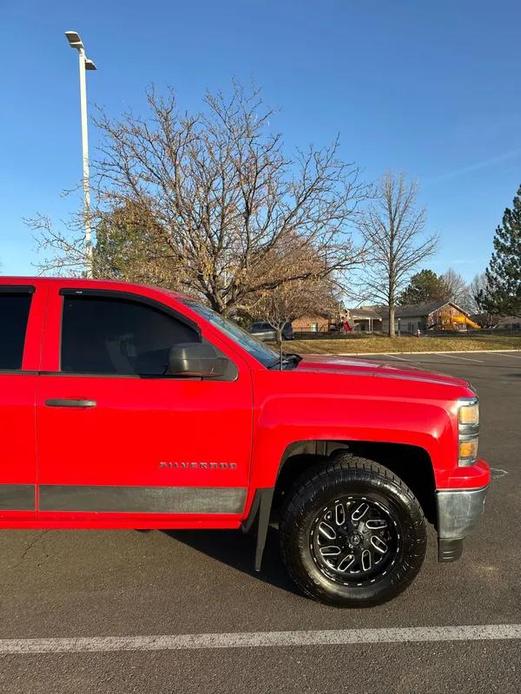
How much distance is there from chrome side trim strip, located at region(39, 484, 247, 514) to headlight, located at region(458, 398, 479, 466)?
1.29 m

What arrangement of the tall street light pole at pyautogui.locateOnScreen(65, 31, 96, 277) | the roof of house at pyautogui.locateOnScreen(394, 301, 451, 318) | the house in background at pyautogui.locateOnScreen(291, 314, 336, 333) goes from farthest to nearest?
the roof of house at pyautogui.locateOnScreen(394, 301, 451, 318) → the house in background at pyautogui.locateOnScreen(291, 314, 336, 333) → the tall street light pole at pyautogui.locateOnScreen(65, 31, 96, 277)

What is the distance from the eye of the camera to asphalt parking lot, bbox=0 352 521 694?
8.48 feet

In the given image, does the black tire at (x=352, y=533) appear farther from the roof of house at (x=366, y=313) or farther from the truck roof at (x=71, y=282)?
the roof of house at (x=366, y=313)

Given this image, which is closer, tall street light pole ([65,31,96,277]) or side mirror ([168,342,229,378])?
side mirror ([168,342,229,378])

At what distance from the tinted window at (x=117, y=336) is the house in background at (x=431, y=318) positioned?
7457 cm

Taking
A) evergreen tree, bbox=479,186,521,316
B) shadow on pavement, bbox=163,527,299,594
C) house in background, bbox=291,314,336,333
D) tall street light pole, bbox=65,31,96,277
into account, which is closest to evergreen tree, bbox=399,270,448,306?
house in background, bbox=291,314,336,333

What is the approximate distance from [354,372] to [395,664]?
158 centimetres

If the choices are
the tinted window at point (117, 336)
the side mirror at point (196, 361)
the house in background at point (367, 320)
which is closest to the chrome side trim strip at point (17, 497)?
the tinted window at point (117, 336)

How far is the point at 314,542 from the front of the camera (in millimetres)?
3248

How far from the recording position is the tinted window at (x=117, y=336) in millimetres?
3256

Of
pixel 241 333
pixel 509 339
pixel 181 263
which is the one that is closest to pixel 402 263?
pixel 509 339

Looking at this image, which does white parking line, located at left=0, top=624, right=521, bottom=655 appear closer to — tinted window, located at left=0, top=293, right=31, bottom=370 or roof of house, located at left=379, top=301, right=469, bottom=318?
tinted window, located at left=0, top=293, right=31, bottom=370

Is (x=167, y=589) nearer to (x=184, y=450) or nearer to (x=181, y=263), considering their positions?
(x=184, y=450)

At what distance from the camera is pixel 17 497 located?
10.4 feet
